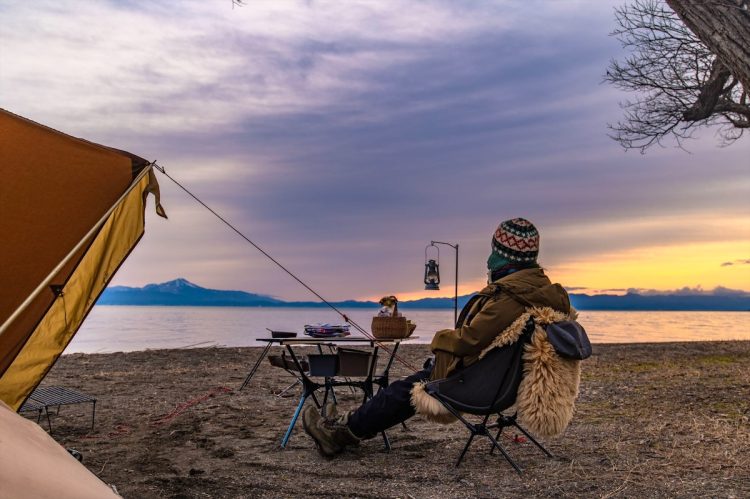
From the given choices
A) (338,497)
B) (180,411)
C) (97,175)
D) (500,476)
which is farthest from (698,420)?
(97,175)

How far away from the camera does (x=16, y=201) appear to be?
4039 millimetres

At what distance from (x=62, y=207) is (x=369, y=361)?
2186 mm

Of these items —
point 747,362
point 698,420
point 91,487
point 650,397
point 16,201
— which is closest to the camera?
point 91,487

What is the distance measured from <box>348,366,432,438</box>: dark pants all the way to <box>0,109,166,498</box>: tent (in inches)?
71.9

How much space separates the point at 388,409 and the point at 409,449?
2.06 ft

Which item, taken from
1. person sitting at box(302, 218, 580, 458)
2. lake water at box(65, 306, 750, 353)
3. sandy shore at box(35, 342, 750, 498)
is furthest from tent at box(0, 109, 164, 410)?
lake water at box(65, 306, 750, 353)

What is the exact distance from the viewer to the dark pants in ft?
14.3

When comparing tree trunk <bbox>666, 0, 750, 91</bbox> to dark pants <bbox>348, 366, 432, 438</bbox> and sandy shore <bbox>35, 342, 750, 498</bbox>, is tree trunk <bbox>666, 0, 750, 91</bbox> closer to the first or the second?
sandy shore <bbox>35, 342, 750, 498</bbox>

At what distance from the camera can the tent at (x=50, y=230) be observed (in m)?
4.02

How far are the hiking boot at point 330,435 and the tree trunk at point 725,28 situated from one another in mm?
3886

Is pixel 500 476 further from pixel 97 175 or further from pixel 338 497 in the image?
pixel 97 175

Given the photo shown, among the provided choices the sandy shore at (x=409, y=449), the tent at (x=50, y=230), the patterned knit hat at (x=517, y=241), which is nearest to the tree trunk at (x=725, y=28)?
the patterned knit hat at (x=517, y=241)

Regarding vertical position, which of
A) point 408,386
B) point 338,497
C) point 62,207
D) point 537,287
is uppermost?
point 62,207

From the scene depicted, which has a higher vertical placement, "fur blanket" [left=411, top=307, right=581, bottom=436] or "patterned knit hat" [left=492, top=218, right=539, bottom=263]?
"patterned knit hat" [left=492, top=218, right=539, bottom=263]
